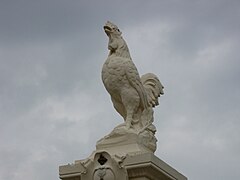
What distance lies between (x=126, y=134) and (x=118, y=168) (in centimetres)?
80

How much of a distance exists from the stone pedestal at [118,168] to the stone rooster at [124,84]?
2.95 feet

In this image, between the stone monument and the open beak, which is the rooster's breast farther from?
the open beak

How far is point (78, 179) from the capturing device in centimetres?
1152

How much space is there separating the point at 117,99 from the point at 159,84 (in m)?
1.10

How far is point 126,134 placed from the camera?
38.3ft

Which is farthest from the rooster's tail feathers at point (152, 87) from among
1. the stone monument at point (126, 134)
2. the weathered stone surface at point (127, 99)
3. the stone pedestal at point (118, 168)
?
the stone pedestal at point (118, 168)

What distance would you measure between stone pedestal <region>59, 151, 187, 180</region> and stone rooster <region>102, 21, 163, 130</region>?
90 centimetres

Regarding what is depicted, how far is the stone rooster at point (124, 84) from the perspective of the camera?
12.0 m

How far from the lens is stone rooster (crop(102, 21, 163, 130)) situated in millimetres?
11977

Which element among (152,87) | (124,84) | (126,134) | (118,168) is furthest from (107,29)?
(118,168)

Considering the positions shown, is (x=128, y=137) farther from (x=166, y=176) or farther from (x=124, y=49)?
(x=124, y=49)

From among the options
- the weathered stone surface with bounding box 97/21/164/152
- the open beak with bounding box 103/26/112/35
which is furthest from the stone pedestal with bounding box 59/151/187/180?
the open beak with bounding box 103/26/112/35

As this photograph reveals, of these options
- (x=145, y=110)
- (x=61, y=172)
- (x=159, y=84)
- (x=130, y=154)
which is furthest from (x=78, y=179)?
(x=159, y=84)

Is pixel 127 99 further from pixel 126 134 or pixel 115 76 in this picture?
pixel 126 134
